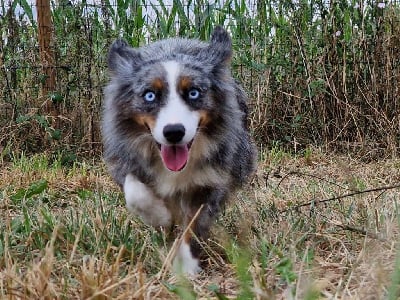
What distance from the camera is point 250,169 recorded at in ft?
13.5

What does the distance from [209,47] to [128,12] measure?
3.67 meters

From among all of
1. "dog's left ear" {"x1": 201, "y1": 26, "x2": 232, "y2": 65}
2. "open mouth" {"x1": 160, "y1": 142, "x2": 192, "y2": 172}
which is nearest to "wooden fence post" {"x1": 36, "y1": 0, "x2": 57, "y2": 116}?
"dog's left ear" {"x1": 201, "y1": 26, "x2": 232, "y2": 65}

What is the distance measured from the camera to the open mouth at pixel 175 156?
331 centimetres

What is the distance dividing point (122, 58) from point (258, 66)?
3483 millimetres

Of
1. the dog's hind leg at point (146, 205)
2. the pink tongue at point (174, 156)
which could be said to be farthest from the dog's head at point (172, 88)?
the dog's hind leg at point (146, 205)

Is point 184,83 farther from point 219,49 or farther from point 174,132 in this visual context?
point 219,49

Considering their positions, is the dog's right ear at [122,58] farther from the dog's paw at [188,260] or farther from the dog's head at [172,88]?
the dog's paw at [188,260]

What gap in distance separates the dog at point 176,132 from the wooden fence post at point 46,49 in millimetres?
3041

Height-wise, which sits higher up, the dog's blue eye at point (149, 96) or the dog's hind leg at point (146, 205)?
the dog's blue eye at point (149, 96)

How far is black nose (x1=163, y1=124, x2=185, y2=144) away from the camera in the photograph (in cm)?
308

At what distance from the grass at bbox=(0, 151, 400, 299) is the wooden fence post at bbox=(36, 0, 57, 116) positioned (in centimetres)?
168

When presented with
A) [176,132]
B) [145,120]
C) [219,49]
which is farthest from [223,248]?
[219,49]

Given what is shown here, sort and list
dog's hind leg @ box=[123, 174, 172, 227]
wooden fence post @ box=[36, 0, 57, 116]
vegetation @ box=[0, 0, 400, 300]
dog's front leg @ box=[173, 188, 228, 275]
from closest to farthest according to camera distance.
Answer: dog's front leg @ box=[173, 188, 228, 275], dog's hind leg @ box=[123, 174, 172, 227], vegetation @ box=[0, 0, 400, 300], wooden fence post @ box=[36, 0, 57, 116]

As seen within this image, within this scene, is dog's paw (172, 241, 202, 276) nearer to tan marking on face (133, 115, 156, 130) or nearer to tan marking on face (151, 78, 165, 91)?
tan marking on face (133, 115, 156, 130)
